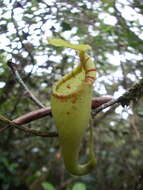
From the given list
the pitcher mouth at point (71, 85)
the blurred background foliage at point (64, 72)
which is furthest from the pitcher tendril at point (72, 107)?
the blurred background foliage at point (64, 72)

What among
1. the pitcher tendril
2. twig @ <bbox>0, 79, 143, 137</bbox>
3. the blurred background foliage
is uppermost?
the pitcher tendril

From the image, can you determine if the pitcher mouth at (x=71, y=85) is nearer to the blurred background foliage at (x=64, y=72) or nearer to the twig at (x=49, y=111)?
the twig at (x=49, y=111)

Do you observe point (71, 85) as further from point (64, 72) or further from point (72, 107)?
point (64, 72)

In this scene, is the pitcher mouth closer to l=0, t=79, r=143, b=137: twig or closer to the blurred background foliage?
l=0, t=79, r=143, b=137: twig

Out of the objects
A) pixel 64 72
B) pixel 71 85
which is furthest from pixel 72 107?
pixel 64 72

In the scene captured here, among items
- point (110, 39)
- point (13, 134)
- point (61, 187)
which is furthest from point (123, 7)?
point (61, 187)

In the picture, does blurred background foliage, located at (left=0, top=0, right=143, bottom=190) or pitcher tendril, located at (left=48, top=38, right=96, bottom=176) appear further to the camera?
blurred background foliage, located at (left=0, top=0, right=143, bottom=190)

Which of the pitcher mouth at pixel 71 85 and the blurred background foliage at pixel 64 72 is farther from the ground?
the pitcher mouth at pixel 71 85

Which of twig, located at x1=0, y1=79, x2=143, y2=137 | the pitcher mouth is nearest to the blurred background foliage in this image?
twig, located at x1=0, y1=79, x2=143, y2=137

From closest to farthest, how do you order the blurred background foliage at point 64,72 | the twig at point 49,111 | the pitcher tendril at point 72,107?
1. the pitcher tendril at point 72,107
2. the twig at point 49,111
3. the blurred background foliage at point 64,72
